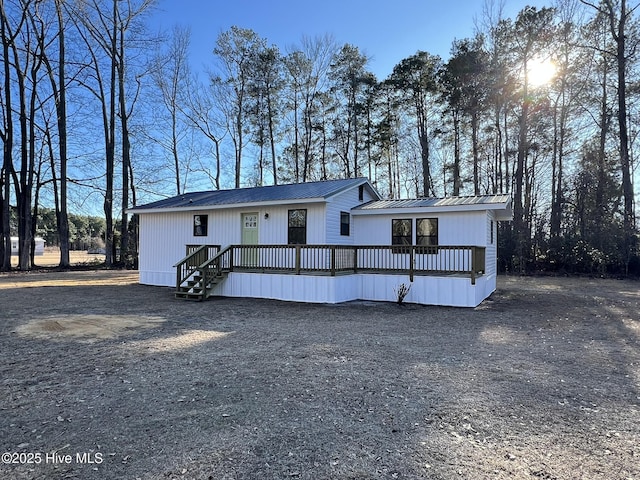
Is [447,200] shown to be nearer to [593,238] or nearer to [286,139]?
[593,238]

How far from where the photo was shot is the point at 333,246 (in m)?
9.58

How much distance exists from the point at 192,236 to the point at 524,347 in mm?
10785

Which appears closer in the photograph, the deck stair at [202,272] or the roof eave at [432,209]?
the roof eave at [432,209]

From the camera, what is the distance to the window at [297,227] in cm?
1164

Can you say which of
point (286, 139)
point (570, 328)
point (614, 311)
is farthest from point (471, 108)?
point (570, 328)

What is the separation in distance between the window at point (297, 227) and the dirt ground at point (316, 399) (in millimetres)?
4688

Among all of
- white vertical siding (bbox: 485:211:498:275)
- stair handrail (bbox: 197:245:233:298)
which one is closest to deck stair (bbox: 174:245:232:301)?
stair handrail (bbox: 197:245:233:298)

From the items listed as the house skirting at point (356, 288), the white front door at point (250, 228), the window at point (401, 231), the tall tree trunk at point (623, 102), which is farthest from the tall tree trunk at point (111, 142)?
the tall tree trunk at point (623, 102)

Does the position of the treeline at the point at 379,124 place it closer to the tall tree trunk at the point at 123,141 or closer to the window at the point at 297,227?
the tall tree trunk at the point at 123,141

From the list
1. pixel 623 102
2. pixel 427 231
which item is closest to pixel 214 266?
Answer: pixel 427 231

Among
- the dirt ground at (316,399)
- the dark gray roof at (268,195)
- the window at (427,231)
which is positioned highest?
the dark gray roof at (268,195)

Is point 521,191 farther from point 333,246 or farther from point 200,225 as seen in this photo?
point 200,225

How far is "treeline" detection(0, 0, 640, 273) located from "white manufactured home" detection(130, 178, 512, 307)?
32.8 ft

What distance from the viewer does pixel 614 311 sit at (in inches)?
345
